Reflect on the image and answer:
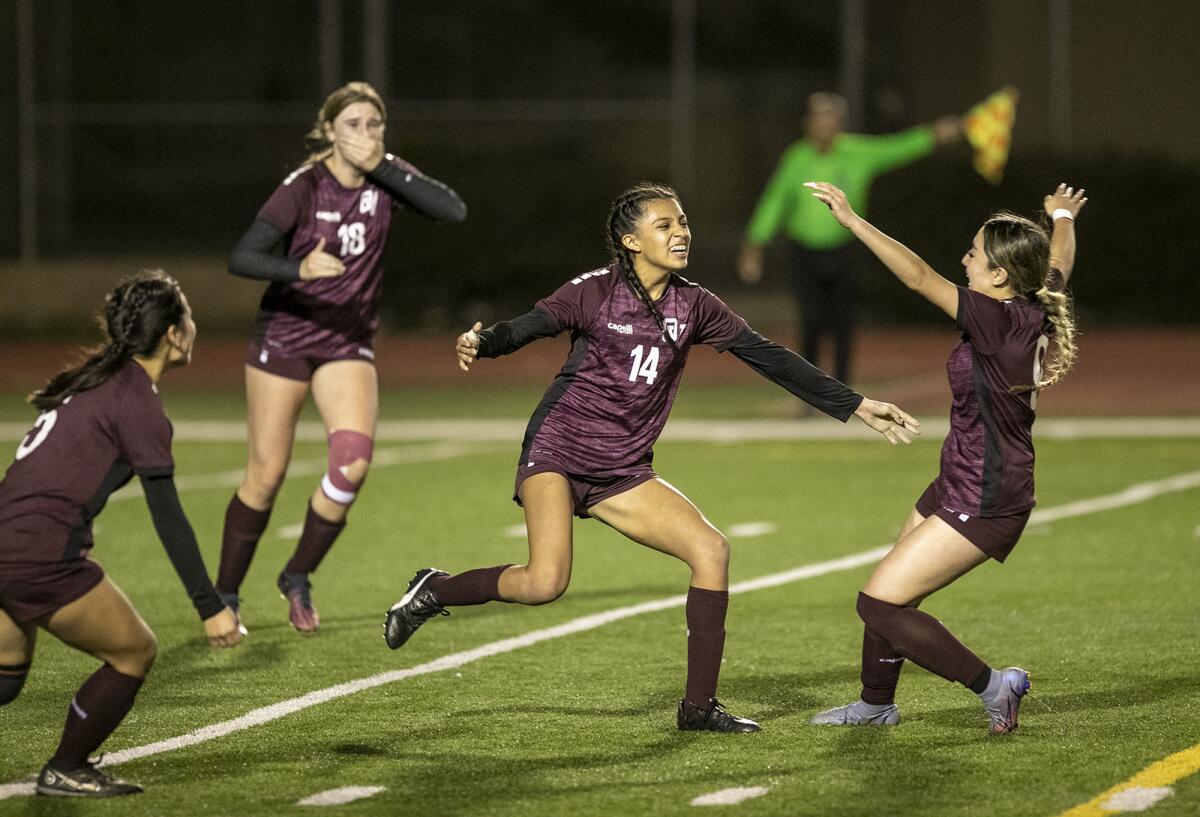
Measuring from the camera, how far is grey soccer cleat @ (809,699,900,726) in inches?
248

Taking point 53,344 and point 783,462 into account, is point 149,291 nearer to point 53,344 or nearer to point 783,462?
point 783,462

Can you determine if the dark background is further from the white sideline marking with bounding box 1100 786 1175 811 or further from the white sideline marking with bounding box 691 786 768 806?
the white sideline marking with bounding box 691 786 768 806

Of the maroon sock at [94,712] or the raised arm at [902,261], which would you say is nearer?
the maroon sock at [94,712]

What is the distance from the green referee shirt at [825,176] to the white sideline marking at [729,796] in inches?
399

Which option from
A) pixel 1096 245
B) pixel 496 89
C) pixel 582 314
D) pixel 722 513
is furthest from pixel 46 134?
pixel 582 314

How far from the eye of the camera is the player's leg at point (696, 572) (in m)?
6.22

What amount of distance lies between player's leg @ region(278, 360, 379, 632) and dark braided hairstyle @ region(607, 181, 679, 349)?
1.91 metres

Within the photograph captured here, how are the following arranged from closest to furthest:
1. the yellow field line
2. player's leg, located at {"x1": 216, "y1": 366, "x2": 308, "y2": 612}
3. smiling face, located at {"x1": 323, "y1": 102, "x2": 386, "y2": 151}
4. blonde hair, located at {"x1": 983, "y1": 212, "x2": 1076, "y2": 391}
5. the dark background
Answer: the yellow field line < blonde hair, located at {"x1": 983, "y1": 212, "x2": 1076, "y2": 391} < smiling face, located at {"x1": 323, "y1": 102, "x2": 386, "y2": 151} < player's leg, located at {"x1": 216, "y1": 366, "x2": 308, "y2": 612} < the dark background

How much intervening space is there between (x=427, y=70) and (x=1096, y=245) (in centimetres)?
961

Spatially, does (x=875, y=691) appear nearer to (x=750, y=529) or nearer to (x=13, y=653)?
(x=13, y=653)

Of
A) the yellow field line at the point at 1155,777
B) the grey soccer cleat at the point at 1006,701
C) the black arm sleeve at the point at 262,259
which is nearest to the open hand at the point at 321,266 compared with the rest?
the black arm sleeve at the point at 262,259

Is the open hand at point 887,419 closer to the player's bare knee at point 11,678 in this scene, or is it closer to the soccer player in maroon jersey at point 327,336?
the soccer player in maroon jersey at point 327,336

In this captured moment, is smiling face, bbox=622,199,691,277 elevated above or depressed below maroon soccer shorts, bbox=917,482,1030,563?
above

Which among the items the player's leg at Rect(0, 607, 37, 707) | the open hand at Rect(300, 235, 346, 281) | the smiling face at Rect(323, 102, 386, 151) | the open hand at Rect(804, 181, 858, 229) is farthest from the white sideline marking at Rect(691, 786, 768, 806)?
the smiling face at Rect(323, 102, 386, 151)
